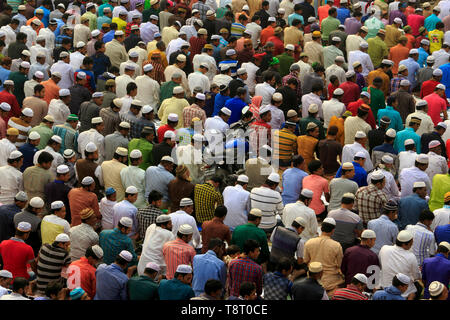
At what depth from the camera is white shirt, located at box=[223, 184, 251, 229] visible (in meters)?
13.0

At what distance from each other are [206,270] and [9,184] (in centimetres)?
401

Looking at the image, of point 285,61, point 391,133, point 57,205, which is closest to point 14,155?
point 57,205

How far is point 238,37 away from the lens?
1981 cm

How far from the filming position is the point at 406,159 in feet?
47.4

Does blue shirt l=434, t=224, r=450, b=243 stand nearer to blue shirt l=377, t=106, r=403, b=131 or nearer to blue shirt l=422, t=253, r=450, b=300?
blue shirt l=422, t=253, r=450, b=300

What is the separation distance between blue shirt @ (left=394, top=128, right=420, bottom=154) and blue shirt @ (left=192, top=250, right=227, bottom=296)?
5.10 meters

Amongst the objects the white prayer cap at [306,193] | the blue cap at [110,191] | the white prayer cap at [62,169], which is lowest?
the blue cap at [110,191]

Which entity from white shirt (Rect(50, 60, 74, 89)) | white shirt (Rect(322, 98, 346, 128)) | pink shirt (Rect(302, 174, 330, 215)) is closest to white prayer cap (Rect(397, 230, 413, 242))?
pink shirt (Rect(302, 174, 330, 215))

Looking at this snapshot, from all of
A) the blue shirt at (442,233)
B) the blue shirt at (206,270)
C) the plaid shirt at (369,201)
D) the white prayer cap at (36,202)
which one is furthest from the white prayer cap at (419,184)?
the white prayer cap at (36,202)

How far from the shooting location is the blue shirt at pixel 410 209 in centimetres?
1294

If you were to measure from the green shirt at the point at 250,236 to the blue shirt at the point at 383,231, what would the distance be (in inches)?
59.9

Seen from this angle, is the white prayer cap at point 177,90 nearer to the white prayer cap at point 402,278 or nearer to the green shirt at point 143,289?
the green shirt at point 143,289

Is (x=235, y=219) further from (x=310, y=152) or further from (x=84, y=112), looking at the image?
(x=84, y=112)
